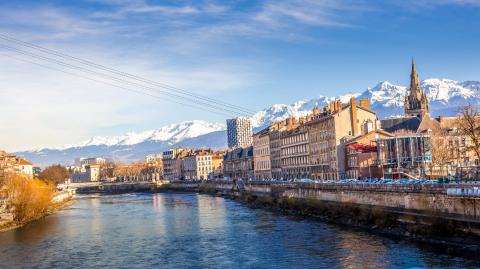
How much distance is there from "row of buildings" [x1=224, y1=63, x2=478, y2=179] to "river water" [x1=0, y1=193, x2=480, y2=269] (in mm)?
18098

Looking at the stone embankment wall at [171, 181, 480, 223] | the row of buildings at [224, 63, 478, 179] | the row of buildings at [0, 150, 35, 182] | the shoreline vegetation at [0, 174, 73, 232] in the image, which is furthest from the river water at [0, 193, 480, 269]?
the row of buildings at [0, 150, 35, 182]

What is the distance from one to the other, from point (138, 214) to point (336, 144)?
3665 cm

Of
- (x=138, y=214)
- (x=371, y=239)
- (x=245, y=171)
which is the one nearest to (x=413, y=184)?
(x=371, y=239)

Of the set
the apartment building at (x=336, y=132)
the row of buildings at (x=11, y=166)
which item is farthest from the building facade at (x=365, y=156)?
the row of buildings at (x=11, y=166)

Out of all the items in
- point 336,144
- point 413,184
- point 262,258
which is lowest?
point 262,258

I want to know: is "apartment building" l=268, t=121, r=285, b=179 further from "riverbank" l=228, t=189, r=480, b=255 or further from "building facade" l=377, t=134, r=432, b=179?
"building facade" l=377, t=134, r=432, b=179

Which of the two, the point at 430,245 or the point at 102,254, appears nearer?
the point at 430,245

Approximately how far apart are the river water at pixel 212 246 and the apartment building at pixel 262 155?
72708mm

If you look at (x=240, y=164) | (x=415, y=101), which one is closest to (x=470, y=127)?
(x=415, y=101)

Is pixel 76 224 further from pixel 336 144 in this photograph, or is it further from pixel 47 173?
pixel 47 173

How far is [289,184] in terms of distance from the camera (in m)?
97.4

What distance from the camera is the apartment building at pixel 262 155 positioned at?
154 meters

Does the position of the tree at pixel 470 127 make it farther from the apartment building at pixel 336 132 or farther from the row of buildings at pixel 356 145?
the apartment building at pixel 336 132

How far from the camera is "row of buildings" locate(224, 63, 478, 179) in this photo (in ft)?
264
